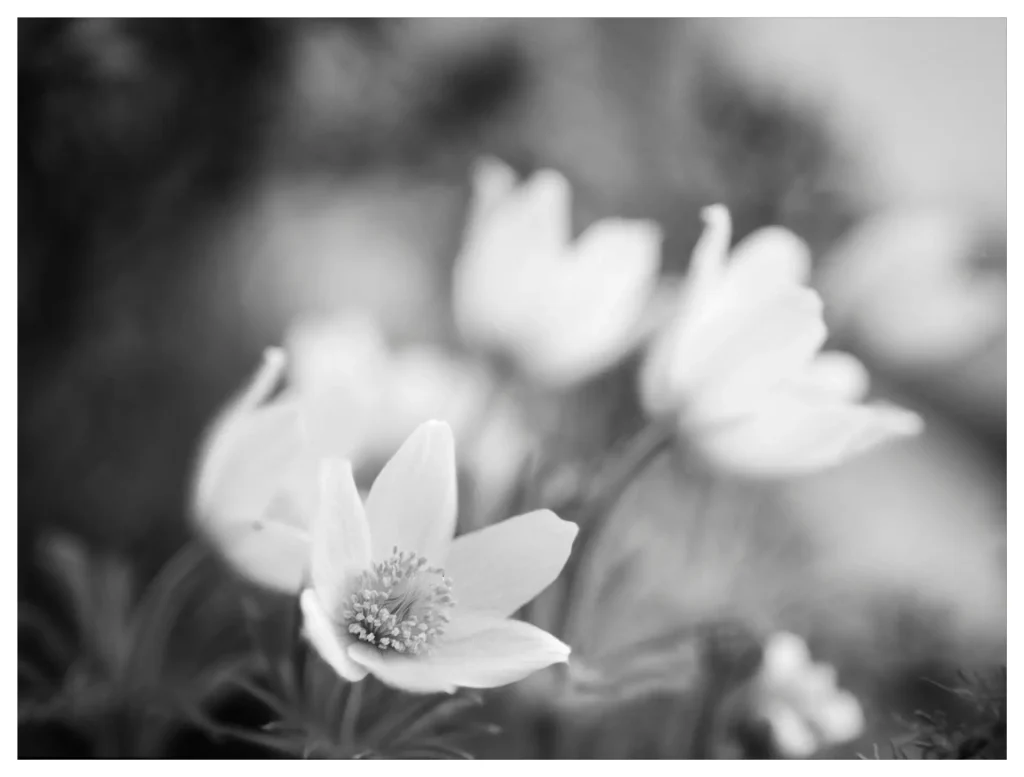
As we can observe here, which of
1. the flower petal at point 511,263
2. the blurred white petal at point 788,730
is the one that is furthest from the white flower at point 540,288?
the blurred white petal at point 788,730

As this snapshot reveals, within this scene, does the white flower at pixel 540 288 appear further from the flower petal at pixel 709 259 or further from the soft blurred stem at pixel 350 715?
the soft blurred stem at pixel 350 715

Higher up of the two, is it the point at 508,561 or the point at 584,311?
the point at 584,311

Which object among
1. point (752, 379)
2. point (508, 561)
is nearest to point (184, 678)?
point (508, 561)

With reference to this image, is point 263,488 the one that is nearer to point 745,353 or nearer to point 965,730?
point 745,353

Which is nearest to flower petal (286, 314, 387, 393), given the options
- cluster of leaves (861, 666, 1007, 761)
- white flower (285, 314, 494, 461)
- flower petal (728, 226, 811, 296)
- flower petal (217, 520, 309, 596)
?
white flower (285, 314, 494, 461)

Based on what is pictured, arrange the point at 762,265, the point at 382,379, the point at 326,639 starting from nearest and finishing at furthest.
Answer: the point at 326,639 → the point at 762,265 → the point at 382,379

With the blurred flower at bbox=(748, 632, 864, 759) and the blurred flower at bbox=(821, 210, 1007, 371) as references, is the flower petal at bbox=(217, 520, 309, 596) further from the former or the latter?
the blurred flower at bbox=(821, 210, 1007, 371)

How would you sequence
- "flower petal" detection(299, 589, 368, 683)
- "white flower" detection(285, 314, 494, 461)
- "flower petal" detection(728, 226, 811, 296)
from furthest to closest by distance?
"white flower" detection(285, 314, 494, 461) → "flower petal" detection(728, 226, 811, 296) → "flower petal" detection(299, 589, 368, 683)
